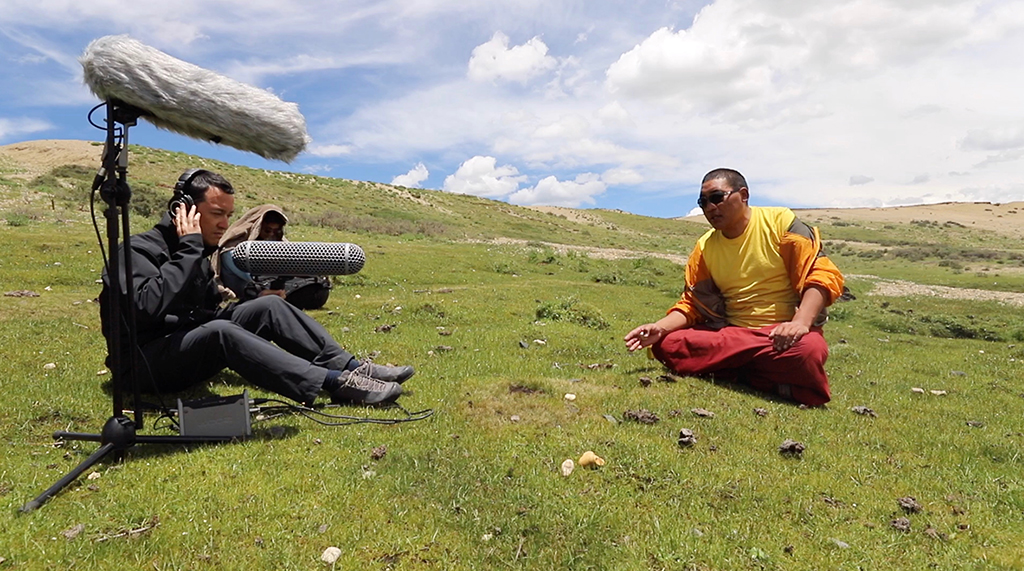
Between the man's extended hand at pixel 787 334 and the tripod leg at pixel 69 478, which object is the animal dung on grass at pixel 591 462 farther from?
the tripod leg at pixel 69 478

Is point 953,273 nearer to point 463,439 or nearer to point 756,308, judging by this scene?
point 756,308

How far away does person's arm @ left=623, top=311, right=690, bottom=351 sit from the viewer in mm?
7086

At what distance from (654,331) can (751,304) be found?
3.72ft

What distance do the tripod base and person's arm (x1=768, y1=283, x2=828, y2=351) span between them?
5.13 metres

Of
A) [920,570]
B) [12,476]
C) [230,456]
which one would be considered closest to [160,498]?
[230,456]

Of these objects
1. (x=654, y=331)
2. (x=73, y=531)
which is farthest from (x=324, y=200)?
(x=73, y=531)

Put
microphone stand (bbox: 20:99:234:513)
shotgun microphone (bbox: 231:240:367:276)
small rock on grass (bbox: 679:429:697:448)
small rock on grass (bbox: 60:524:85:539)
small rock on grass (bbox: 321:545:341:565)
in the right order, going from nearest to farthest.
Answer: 1. small rock on grass (bbox: 321:545:341:565)
2. small rock on grass (bbox: 60:524:85:539)
3. microphone stand (bbox: 20:99:234:513)
4. shotgun microphone (bbox: 231:240:367:276)
5. small rock on grass (bbox: 679:429:697:448)

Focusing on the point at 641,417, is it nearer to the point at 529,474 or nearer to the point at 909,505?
the point at 529,474

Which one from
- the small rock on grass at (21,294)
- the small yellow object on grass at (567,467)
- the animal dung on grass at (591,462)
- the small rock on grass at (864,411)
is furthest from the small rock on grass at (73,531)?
the small rock on grass at (21,294)

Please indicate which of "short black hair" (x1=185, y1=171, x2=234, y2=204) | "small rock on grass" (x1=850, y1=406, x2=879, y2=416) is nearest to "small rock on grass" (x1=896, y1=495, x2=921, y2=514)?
"small rock on grass" (x1=850, y1=406, x2=879, y2=416)

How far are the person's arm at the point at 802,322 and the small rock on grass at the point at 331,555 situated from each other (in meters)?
4.72

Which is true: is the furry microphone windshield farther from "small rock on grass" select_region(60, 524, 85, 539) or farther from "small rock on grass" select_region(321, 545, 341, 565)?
"small rock on grass" select_region(321, 545, 341, 565)

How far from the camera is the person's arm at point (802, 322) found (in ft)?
20.3

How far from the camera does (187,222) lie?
15.4 feet
